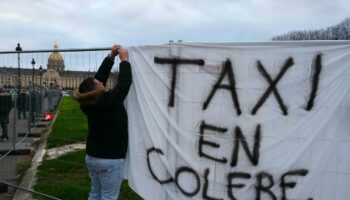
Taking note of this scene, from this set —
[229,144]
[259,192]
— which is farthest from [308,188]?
[229,144]

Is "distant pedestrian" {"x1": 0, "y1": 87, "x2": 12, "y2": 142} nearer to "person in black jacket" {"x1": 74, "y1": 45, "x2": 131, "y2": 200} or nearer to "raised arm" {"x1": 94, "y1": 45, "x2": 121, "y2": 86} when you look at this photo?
"raised arm" {"x1": 94, "y1": 45, "x2": 121, "y2": 86}

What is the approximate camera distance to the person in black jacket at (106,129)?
15.7 feet

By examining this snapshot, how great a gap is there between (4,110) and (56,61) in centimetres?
514

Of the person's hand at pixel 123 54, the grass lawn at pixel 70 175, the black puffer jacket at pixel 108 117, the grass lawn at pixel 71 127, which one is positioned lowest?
the grass lawn at pixel 70 175

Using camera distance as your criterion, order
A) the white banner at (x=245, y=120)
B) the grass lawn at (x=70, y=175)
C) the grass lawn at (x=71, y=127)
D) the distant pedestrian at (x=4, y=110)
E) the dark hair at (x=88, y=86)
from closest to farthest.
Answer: the white banner at (x=245, y=120), the dark hair at (x=88, y=86), the grass lawn at (x=70, y=175), the grass lawn at (x=71, y=127), the distant pedestrian at (x=4, y=110)

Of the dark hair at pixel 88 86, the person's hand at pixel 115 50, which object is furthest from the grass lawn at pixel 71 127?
the dark hair at pixel 88 86

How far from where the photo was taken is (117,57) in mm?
5484

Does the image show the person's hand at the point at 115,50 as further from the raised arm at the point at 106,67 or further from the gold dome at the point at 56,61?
the gold dome at the point at 56,61

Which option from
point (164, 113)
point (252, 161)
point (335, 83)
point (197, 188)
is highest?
point (335, 83)

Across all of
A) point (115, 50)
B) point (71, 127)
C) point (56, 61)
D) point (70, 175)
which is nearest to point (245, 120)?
point (115, 50)

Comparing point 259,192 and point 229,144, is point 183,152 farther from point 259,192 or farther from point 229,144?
point 259,192

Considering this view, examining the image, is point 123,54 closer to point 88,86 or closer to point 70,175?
point 88,86

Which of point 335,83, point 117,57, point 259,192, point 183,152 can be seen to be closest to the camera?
point 335,83

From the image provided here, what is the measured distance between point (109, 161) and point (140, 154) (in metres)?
0.58
